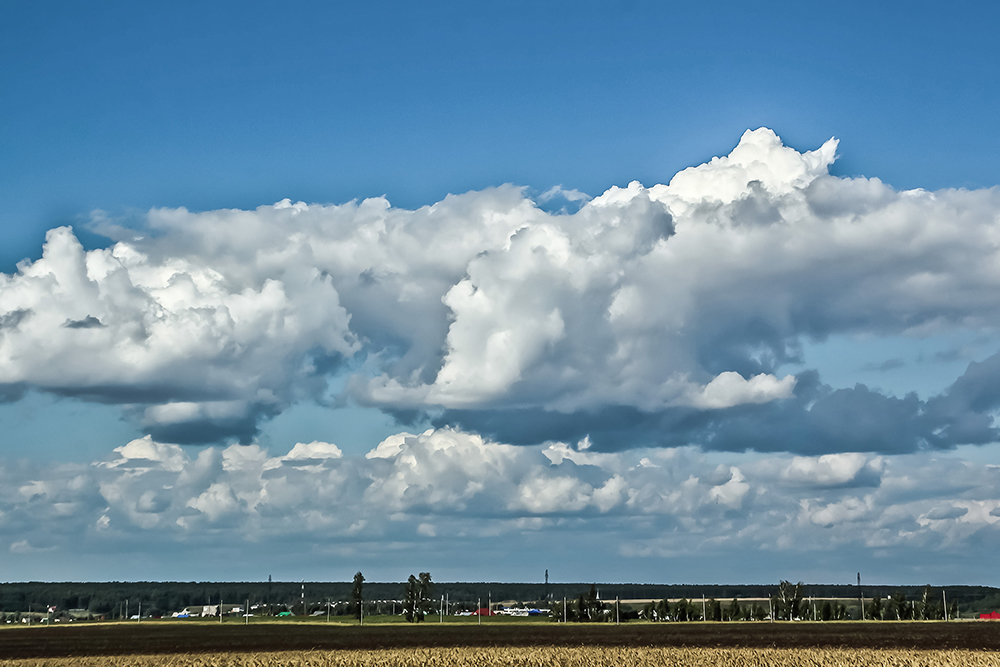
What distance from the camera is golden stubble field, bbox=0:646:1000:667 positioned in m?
80.4

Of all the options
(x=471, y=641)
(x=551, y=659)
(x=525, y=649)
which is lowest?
(x=471, y=641)

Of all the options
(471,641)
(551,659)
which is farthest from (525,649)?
(471,641)

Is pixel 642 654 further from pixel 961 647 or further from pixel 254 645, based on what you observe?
pixel 254 645

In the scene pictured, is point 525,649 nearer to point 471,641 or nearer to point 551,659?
point 551,659

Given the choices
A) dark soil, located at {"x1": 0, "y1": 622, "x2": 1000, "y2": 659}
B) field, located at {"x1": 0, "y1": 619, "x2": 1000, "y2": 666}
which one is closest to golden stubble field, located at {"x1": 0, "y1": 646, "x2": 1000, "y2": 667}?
field, located at {"x1": 0, "y1": 619, "x2": 1000, "y2": 666}

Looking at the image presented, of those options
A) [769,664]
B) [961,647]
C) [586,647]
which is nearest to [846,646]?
[961,647]

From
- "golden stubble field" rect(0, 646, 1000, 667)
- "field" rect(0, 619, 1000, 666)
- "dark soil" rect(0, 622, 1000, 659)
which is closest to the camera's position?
"golden stubble field" rect(0, 646, 1000, 667)

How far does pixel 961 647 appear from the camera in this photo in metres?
108

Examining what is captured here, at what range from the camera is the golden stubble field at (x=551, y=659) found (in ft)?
264

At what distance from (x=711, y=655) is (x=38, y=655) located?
62.7 metres

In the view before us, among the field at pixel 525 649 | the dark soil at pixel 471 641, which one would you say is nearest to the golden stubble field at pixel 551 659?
the field at pixel 525 649

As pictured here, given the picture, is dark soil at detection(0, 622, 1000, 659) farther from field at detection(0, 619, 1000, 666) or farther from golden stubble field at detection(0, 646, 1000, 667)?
golden stubble field at detection(0, 646, 1000, 667)

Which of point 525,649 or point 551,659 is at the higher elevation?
point 551,659

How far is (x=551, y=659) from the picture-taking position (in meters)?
84.1
